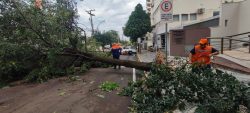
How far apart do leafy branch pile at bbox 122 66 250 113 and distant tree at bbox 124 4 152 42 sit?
50966 millimetres

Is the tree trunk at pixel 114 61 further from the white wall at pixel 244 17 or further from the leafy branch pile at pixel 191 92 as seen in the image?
the white wall at pixel 244 17

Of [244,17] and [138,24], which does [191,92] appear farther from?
[138,24]

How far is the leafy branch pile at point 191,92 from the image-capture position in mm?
5945

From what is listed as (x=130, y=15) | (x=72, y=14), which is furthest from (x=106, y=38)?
(x=72, y=14)

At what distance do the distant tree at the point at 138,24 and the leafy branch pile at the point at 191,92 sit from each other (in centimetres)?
5097

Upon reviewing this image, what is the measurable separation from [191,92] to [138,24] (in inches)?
2050

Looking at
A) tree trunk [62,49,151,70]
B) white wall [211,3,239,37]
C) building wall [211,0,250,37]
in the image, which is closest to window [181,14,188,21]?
building wall [211,0,250,37]

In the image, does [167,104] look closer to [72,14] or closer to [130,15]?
[72,14]

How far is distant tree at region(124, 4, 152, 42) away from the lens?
5866 centimetres

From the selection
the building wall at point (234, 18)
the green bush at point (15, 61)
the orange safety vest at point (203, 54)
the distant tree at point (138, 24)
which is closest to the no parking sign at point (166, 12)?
the orange safety vest at point (203, 54)

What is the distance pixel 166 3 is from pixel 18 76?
826 cm

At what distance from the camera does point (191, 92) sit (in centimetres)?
693

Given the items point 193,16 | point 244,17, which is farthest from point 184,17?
point 244,17

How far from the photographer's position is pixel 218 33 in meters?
24.9
